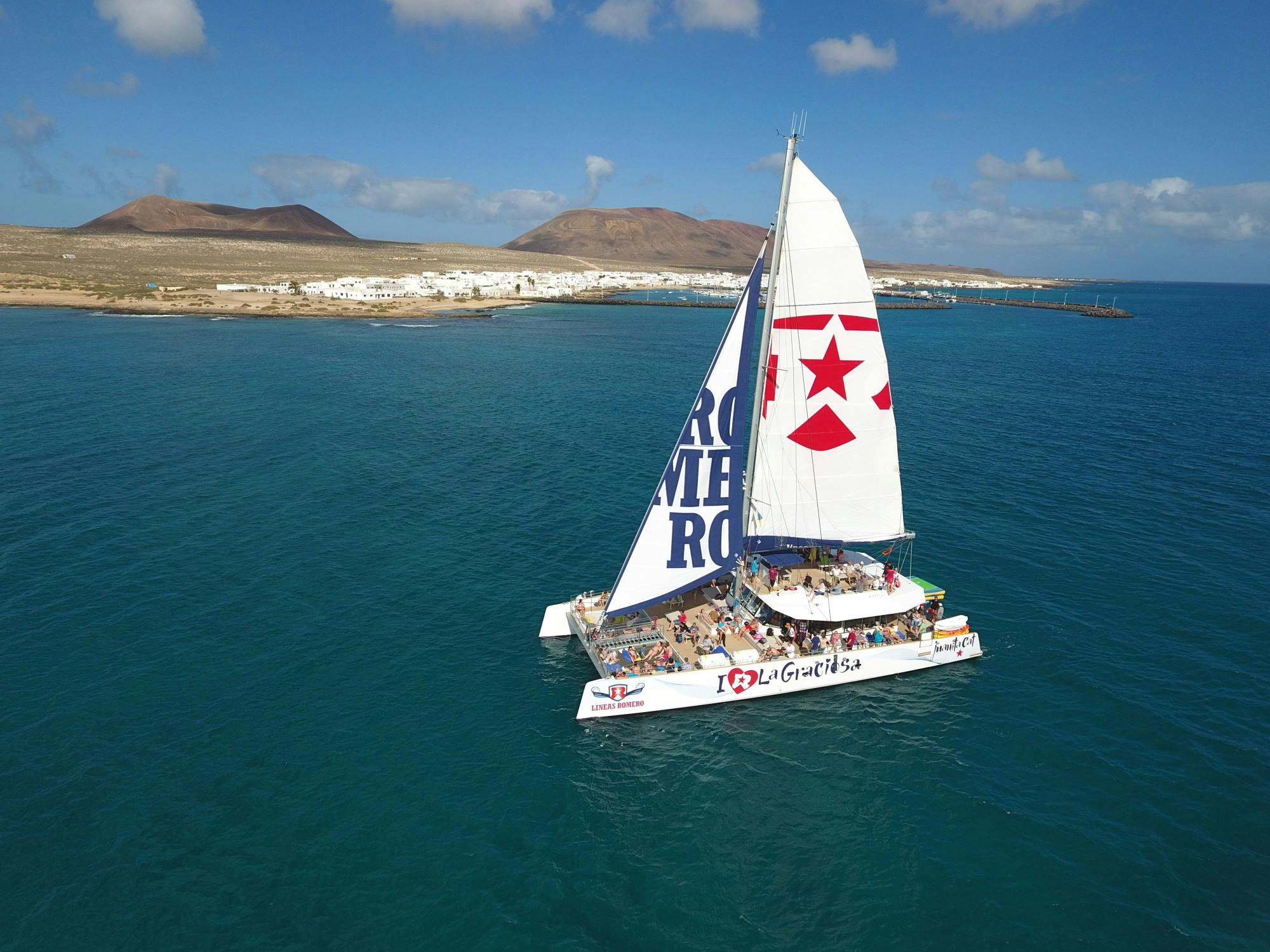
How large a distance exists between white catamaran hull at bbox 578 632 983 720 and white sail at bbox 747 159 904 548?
4.98 m

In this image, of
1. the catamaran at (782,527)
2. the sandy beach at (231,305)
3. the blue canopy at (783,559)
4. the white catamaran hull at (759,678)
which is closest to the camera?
the white catamaran hull at (759,678)

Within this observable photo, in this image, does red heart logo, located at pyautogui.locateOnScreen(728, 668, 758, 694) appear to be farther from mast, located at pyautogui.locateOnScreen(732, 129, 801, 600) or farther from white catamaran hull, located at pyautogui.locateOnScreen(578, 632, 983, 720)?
mast, located at pyautogui.locateOnScreen(732, 129, 801, 600)

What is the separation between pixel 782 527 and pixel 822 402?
17.9 ft

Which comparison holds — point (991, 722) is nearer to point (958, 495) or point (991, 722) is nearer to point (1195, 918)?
point (1195, 918)

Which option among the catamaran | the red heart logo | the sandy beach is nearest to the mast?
the catamaran

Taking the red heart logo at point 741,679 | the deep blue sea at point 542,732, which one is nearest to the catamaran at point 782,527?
the red heart logo at point 741,679

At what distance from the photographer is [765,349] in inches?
1082

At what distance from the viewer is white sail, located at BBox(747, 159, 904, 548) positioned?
26.4m

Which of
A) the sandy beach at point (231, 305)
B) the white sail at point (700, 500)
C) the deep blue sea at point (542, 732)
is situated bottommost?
the deep blue sea at point (542, 732)

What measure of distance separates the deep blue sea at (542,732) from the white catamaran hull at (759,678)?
61cm

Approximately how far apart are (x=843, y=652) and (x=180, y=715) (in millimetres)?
23533

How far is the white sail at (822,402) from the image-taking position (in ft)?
86.6

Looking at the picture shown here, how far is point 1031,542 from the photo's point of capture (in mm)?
39781

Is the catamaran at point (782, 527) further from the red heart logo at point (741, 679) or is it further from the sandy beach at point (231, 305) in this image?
the sandy beach at point (231, 305)
